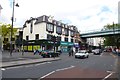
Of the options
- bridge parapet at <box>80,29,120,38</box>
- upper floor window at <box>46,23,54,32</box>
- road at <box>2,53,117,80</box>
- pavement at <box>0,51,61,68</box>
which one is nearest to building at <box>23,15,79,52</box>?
upper floor window at <box>46,23,54,32</box>

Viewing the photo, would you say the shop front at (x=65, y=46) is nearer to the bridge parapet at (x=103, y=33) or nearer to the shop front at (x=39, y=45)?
the shop front at (x=39, y=45)

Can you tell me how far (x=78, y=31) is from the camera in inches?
3816

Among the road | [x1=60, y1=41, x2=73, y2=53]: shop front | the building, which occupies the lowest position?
the road

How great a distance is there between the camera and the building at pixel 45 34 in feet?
240

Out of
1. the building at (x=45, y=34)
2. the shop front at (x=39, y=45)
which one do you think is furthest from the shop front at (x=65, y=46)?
the shop front at (x=39, y=45)

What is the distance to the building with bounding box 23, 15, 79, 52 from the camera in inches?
2876

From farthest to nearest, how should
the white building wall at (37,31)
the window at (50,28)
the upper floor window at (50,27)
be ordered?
the window at (50,28) → the upper floor window at (50,27) → the white building wall at (37,31)

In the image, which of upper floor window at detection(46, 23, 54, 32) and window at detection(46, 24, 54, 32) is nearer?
upper floor window at detection(46, 23, 54, 32)

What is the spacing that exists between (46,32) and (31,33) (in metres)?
7.60

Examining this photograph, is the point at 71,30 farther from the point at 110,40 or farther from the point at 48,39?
the point at 110,40

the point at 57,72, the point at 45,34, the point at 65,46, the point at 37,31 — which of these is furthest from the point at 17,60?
the point at 65,46

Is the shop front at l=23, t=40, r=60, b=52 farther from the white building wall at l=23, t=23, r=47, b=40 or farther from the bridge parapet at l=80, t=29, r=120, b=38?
the bridge parapet at l=80, t=29, r=120, b=38

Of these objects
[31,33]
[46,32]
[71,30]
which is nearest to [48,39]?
[46,32]

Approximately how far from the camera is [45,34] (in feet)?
240
